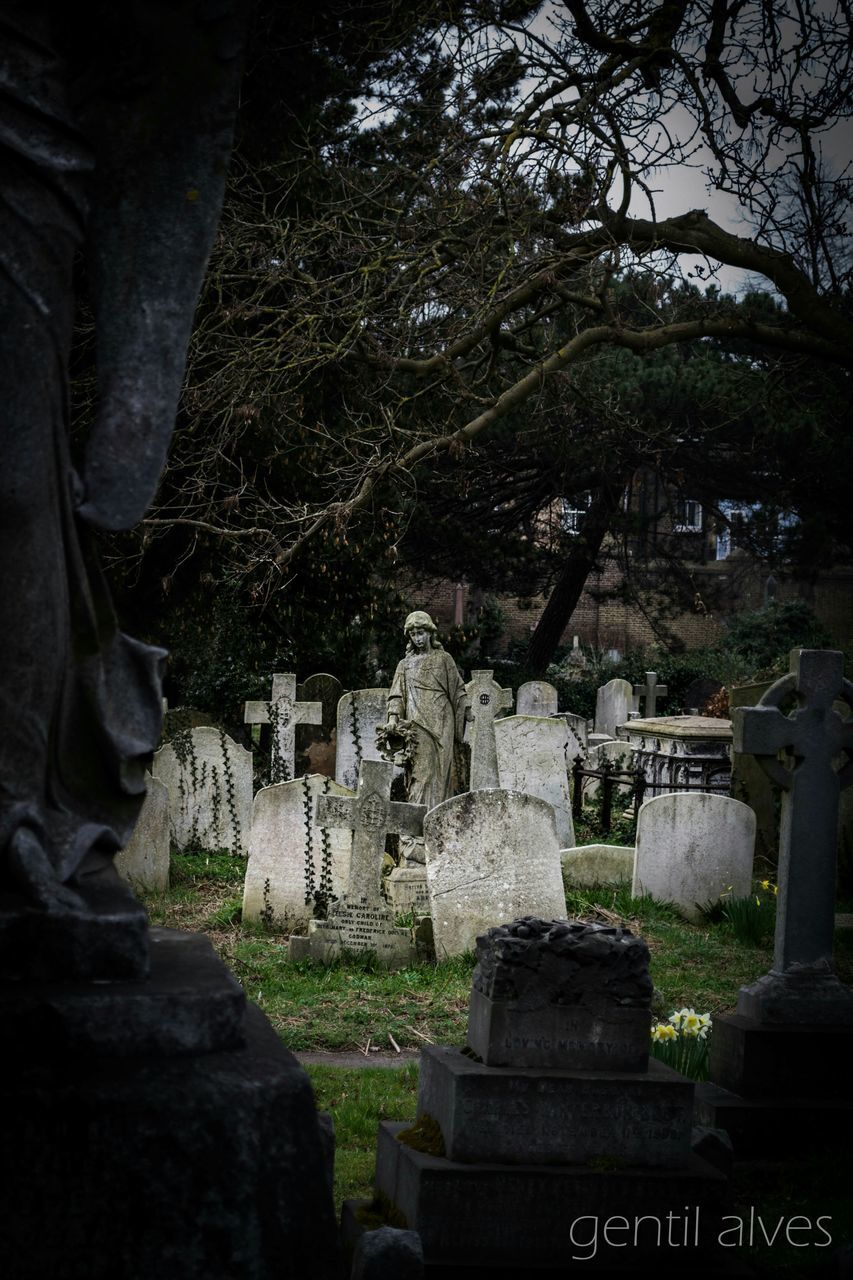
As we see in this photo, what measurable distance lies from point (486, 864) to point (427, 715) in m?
3.10

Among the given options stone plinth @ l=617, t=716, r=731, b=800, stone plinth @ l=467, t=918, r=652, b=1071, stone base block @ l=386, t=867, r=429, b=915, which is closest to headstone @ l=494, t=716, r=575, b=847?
stone plinth @ l=617, t=716, r=731, b=800

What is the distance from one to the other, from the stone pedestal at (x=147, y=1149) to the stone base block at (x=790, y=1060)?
12.6 feet

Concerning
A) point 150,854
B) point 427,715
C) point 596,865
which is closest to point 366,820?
point 150,854

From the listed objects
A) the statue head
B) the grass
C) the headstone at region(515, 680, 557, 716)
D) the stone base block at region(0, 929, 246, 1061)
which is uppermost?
the statue head

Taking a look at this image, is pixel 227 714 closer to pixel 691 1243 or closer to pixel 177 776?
pixel 177 776

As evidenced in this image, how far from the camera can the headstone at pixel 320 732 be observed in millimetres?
15310

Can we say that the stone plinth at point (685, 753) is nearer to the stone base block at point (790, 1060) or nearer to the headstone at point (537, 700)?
the headstone at point (537, 700)

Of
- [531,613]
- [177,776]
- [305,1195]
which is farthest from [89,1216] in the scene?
[531,613]

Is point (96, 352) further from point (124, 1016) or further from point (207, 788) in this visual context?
point (207, 788)

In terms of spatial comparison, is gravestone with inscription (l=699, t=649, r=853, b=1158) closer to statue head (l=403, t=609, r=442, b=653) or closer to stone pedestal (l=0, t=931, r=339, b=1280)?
stone pedestal (l=0, t=931, r=339, b=1280)

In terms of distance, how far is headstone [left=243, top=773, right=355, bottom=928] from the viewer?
31.7ft

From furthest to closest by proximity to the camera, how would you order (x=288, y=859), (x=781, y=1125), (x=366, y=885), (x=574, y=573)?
(x=574, y=573)
(x=288, y=859)
(x=366, y=885)
(x=781, y=1125)

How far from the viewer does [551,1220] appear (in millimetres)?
4027

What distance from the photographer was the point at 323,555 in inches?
593
